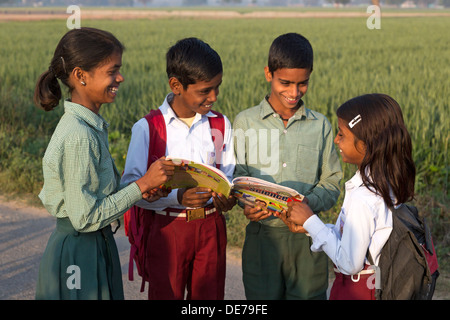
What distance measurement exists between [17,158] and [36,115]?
7.00 feet

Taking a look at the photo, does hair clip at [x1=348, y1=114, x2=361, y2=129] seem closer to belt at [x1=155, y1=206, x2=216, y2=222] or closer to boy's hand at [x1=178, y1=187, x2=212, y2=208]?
boy's hand at [x1=178, y1=187, x2=212, y2=208]

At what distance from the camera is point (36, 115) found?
8008 millimetres

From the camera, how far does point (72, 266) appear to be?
214 centimetres

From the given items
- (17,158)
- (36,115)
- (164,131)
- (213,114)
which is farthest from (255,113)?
(36,115)

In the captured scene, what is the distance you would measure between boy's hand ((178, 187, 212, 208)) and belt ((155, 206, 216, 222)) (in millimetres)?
78

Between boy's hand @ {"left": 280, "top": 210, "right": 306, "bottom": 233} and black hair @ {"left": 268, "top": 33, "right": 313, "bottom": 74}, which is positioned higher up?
black hair @ {"left": 268, "top": 33, "right": 313, "bottom": 74}

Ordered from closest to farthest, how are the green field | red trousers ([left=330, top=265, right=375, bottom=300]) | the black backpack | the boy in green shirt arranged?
the black backpack
red trousers ([left=330, top=265, right=375, bottom=300])
the boy in green shirt
the green field

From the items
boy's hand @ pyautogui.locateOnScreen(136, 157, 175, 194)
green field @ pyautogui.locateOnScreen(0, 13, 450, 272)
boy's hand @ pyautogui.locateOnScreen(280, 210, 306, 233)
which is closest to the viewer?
boy's hand @ pyautogui.locateOnScreen(136, 157, 175, 194)

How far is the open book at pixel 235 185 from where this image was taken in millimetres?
2258

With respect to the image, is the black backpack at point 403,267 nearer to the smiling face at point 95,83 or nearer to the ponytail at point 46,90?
the smiling face at point 95,83

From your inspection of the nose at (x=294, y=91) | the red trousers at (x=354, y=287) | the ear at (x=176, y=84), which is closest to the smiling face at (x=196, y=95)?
the ear at (x=176, y=84)

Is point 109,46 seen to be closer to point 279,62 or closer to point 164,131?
point 164,131

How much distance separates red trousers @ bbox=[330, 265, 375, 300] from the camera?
2066 millimetres

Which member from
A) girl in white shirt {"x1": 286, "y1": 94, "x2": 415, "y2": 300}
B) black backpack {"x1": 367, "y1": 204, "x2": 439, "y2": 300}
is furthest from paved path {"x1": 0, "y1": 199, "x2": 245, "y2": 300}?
black backpack {"x1": 367, "y1": 204, "x2": 439, "y2": 300}
